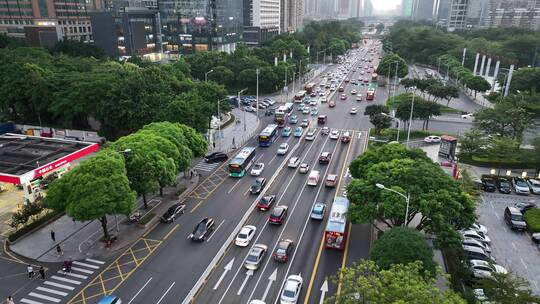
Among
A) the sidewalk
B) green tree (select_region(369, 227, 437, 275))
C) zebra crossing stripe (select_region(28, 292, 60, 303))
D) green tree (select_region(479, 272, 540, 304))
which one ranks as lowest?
zebra crossing stripe (select_region(28, 292, 60, 303))

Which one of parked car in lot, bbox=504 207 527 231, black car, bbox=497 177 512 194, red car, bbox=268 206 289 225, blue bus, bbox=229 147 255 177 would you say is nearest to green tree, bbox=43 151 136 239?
red car, bbox=268 206 289 225

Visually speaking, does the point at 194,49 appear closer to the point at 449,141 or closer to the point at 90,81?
the point at 90,81

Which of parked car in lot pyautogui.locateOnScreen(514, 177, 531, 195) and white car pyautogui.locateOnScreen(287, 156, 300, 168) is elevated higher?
white car pyautogui.locateOnScreen(287, 156, 300, 168)

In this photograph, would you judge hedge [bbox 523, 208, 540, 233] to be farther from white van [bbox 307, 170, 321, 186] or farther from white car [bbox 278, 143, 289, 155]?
→ white car [bbox 278, 143, 289, 155]

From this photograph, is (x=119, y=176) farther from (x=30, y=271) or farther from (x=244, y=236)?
(x=244, y=236)

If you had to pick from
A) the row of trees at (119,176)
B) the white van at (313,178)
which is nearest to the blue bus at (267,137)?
the white van at (313,178)

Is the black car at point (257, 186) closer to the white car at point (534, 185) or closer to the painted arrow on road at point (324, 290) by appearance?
the painted arrow on road at point (324, 290)
